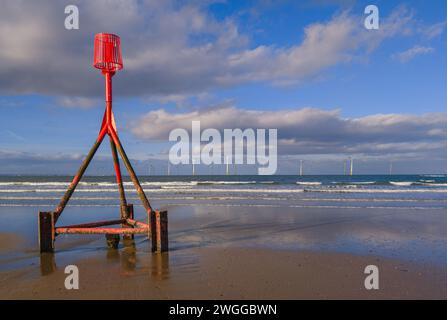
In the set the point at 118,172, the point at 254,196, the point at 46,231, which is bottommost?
the point at 254,196

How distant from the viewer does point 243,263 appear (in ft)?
23.8

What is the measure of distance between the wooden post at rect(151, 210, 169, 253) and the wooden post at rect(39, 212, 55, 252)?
2542mm

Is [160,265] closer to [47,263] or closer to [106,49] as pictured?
[47,263]

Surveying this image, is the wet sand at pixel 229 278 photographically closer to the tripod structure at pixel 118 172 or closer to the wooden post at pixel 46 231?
the wooden post at pixel 46 231

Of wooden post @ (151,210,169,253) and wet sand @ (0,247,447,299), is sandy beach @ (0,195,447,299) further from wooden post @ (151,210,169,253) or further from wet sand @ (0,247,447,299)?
wooden post @ (151,210,169,253)

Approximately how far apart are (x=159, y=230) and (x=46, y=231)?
285 centimetres

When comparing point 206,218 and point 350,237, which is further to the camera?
point 206,218

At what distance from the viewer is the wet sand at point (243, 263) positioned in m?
5.51

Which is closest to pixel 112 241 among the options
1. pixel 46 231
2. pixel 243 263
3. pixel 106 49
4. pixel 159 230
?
pixel 46 231

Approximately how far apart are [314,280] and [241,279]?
1.37 m

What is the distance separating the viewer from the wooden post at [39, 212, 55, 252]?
7887mm
